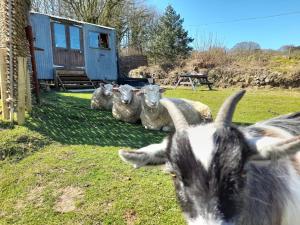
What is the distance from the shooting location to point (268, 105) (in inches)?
506

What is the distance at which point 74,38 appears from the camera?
66.2ft

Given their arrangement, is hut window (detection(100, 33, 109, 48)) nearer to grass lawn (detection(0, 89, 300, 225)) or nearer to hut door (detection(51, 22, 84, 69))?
hut door (detection(51, 22, 84, 69))

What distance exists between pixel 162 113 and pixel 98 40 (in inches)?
559

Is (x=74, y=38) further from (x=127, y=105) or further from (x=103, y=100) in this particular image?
(x=127, y=105)

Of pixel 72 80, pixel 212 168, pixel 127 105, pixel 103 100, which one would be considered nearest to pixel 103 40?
pixel 72 80

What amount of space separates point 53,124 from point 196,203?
613 centimetres

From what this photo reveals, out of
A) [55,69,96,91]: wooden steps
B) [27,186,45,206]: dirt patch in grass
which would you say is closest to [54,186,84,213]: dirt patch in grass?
[27,186,45,206]: dirt patch in grass

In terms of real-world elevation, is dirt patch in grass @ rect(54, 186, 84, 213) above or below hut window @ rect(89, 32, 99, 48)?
below

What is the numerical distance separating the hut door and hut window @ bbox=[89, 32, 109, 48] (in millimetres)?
763

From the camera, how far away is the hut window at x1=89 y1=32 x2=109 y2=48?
2123 cm

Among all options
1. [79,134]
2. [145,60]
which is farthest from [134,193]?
[145,60]

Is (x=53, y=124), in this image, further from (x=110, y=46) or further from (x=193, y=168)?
(x=110, y=46)

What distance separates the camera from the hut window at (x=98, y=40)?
69.7 feet

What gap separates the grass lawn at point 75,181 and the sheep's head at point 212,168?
198 centimetres
